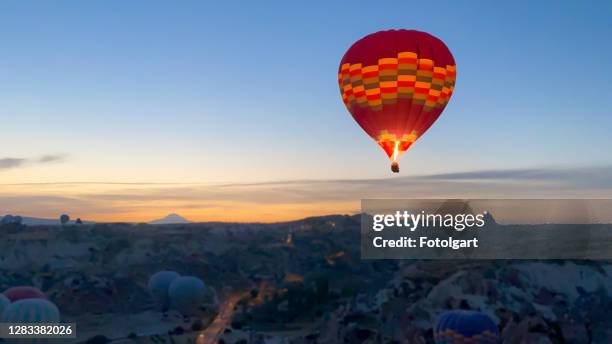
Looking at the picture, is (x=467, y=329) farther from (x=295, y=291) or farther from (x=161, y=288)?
(x=161, y=288)

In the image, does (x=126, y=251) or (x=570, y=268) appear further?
(x=126, y=251)

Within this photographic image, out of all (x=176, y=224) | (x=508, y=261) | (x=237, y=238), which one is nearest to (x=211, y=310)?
(x=508, y=261)

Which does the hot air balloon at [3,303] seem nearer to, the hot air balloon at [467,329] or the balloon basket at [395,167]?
the balloon basket at [395,167]

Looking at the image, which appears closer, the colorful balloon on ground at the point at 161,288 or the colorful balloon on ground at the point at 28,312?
the colorful balloon on ground at the point at 28,312

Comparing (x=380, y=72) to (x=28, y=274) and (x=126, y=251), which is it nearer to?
(x=28, y=274)

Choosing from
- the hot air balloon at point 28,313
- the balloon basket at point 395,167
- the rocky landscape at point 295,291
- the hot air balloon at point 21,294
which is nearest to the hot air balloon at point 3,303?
the hot air balloon at point 28,313

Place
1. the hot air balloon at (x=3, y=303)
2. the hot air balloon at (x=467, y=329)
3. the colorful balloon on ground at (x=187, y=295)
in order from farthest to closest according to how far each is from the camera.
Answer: the colorful balloon on ground at (x=187, y=295) → the hot air balloon at (x=3, y=303) → the hot air balloon at (x=467, y=329)

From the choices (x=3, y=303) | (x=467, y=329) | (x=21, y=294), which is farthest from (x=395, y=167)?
(x=21, y=294)
